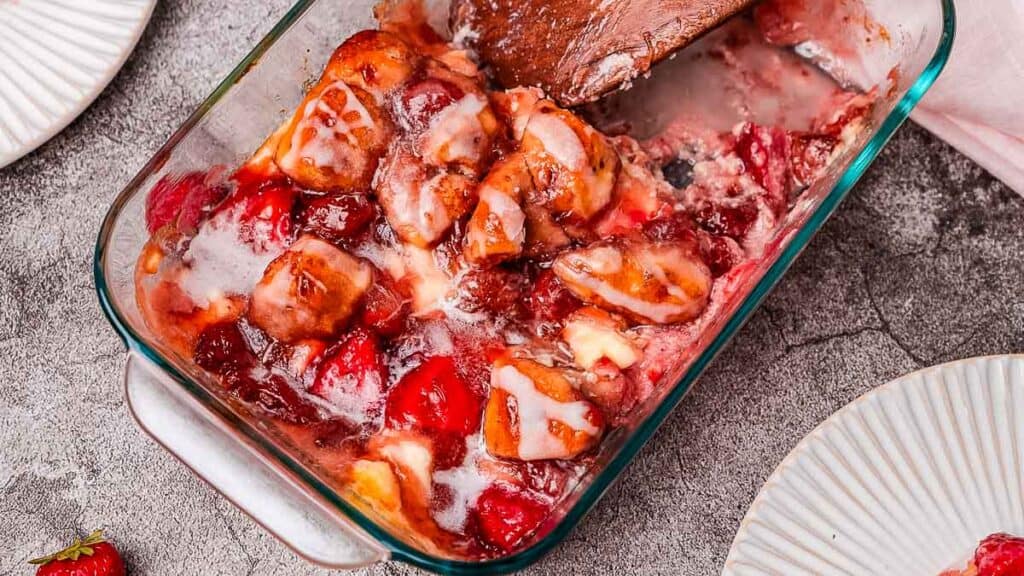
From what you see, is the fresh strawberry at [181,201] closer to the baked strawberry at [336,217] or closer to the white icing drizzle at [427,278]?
the baked strawberry at [336,217]

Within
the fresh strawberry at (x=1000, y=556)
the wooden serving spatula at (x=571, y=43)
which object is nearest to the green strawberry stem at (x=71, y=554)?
the wooden serving spatula at (x=571, y=43)

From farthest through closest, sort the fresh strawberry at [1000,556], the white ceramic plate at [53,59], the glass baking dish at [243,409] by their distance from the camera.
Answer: the white ceramic plate at [53,59] → the fresh strawberry at [1000,556] → the glass baking dish at [243,409]

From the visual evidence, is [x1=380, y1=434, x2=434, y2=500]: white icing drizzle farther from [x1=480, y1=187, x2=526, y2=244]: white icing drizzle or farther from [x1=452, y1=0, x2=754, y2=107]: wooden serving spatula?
[x1=452, y1=0, x2=754, y2=107]: wooden serving spatula

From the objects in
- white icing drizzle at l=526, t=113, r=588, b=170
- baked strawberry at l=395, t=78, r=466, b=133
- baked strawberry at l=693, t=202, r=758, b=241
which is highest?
baked strawberry at l=395, t=78, r=466, b=133

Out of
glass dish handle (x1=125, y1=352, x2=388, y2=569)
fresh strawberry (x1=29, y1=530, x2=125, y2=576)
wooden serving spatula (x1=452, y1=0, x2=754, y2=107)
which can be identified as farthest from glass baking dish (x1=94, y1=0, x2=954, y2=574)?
fresh strawberry (x1=29, y1=530, x2=125, y2=576)

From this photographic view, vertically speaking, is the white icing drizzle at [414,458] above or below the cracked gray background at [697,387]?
above

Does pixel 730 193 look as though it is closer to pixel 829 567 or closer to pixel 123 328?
pixel 829 567
